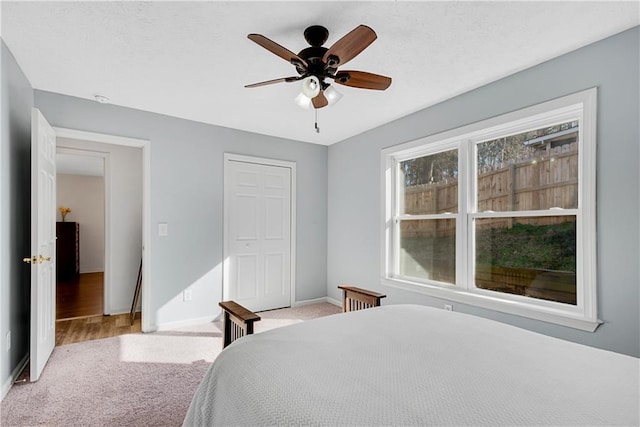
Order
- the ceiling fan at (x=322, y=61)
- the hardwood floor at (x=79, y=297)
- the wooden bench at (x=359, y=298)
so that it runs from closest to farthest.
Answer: the ceiling fan at (x=322, y=61), the wooden bench at (x=359, y=298), the hardwood floor at (x=79, y=297)

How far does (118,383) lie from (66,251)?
19.0ft

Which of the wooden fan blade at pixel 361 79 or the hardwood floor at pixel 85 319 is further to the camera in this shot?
the hardwood floor at pixel 85 319

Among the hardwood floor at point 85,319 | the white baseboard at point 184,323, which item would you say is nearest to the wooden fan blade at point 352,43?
the white baseboard at point 184,323

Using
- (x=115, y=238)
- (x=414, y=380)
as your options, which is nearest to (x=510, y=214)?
(x=414, y=380)

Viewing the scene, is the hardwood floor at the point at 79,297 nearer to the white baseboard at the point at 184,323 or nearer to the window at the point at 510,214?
the white baseboard at the point at 184,323

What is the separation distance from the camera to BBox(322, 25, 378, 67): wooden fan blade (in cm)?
167

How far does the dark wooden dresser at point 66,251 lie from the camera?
265 inches

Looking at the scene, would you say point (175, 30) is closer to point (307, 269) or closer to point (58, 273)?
point (307, 269)

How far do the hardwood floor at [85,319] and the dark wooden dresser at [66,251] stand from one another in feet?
4.00

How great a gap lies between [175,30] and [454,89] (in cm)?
229

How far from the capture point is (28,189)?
2824 mm

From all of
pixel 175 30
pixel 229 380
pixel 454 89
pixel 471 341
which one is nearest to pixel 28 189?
pixel 175 30

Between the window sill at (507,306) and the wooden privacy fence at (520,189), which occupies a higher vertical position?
the wooden privacy fence at (520,189)

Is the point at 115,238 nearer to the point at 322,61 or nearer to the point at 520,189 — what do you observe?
the point at 322,61
